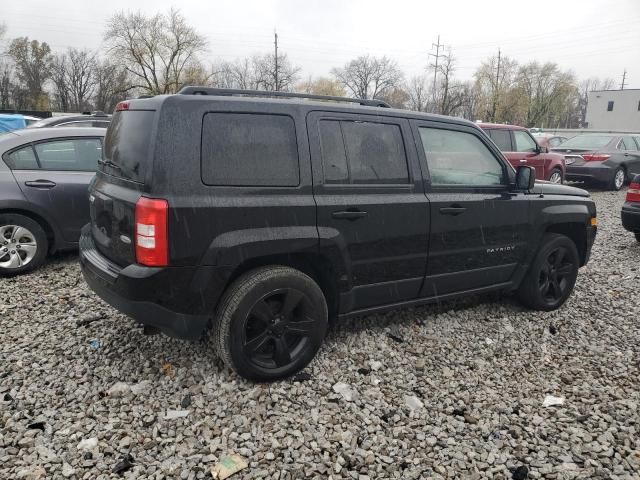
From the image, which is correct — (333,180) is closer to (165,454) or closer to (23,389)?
(165,454)

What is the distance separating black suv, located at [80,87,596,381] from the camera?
290cm

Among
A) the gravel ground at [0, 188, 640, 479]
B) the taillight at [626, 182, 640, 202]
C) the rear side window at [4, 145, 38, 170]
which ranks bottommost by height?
the gravel ground at [0, 188, 640, 479]

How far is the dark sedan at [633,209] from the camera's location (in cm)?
742

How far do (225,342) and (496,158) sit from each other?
2818 mm

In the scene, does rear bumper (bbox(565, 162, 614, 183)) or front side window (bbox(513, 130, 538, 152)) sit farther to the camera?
rear bumper (bbox(565, 162, 614, 183))

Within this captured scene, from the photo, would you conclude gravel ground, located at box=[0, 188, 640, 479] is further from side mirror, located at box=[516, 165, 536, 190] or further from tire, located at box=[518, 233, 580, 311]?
side mirror, located at box=[516, 165, 536, 190]

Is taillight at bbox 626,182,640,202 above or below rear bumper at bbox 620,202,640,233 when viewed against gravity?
above

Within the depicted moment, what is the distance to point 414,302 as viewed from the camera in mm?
3955

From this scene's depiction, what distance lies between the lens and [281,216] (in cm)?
314

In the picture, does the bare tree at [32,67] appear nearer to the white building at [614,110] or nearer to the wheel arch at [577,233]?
the wheel arch at [577,233]

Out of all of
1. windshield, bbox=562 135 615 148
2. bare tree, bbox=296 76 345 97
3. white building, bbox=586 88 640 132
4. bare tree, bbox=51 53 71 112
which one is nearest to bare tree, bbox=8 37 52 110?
bare tree, bbox=51 53 71 112

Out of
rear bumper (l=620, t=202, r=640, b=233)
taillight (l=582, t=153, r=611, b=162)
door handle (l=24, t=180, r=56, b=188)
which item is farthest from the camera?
taillight (l=582, t=153, r=611, b=162)

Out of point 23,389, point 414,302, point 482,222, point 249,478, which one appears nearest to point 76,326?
point 23,389

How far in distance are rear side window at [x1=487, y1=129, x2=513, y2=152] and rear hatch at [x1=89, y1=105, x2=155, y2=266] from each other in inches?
385
